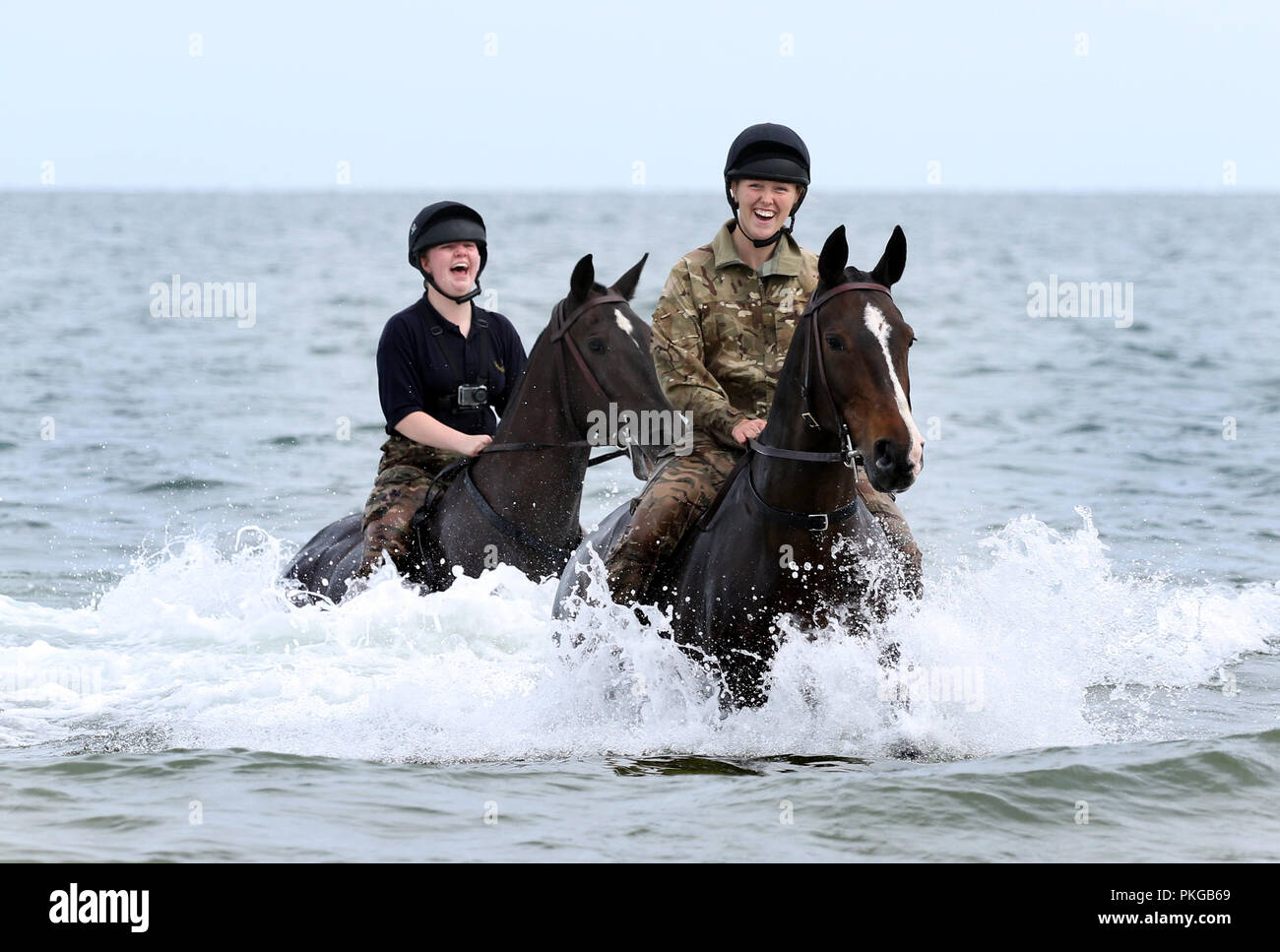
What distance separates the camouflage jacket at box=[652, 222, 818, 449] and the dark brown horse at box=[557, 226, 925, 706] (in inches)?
19.7

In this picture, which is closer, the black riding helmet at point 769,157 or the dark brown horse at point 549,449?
the black riding helmet at point 769,157

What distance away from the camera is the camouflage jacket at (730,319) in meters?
7.14

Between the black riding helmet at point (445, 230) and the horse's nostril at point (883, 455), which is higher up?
the black riding helmet at point (445, 230)

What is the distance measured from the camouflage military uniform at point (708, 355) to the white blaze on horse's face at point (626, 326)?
535 mm

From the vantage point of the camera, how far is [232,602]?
10.6 metres

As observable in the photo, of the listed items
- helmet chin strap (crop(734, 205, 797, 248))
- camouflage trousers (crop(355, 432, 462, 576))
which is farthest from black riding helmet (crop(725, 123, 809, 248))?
camouflage trousers (crop(355, 432, 462, 576))

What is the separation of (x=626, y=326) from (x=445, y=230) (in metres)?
1.64

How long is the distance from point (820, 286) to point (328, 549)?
444 centimetres

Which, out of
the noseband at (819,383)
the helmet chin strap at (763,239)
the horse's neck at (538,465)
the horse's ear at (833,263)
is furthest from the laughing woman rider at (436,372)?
the horse's ear at (833,263)

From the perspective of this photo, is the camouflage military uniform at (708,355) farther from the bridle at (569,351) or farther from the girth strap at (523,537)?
the girth strap at (523,537)

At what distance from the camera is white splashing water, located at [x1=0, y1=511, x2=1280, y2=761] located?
6914 millimetres

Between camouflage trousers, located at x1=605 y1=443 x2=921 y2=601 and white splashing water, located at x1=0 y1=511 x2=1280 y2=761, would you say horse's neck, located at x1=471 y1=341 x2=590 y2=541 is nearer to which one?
white splashing water, located at x1=0 y1=511 x2=1280 y2=761
